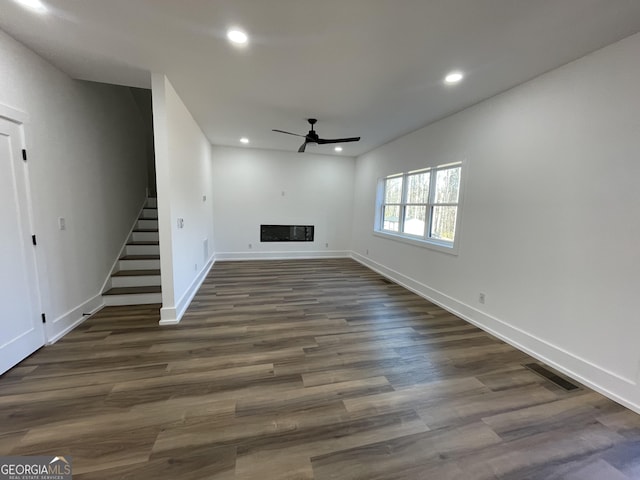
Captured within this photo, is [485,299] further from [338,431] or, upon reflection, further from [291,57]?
[291,57]

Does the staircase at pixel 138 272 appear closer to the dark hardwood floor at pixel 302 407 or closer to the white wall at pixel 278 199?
the dark hardwood floor at pixel 302 407

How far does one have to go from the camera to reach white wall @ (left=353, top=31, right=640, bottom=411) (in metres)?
1.98

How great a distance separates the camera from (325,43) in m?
2.08

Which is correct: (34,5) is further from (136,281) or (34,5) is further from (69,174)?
(136,281)

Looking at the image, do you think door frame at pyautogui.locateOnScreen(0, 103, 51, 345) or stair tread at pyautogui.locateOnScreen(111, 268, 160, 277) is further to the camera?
stair tread at pyautogui.locateOnScreen(111, 268, 160, 277)

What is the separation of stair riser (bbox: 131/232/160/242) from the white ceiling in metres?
2.32

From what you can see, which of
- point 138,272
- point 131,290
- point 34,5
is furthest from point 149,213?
point 34,5

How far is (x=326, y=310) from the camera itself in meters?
3.53

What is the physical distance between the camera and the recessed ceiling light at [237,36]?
196 cm

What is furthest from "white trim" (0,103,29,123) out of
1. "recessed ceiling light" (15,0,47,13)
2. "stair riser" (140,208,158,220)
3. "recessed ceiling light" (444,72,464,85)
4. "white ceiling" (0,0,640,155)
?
"recessed ceiling light" (444,72,464,85)

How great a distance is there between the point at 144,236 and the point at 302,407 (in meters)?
4.03

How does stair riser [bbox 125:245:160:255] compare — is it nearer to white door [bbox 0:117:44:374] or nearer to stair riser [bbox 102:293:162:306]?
stair riser [bbox 102:293:162:306]

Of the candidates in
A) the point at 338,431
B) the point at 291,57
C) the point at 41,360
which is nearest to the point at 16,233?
the point at 41,360

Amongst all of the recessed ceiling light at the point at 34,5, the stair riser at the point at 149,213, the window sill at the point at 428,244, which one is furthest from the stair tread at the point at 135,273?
the window sill at the point at 428,244
